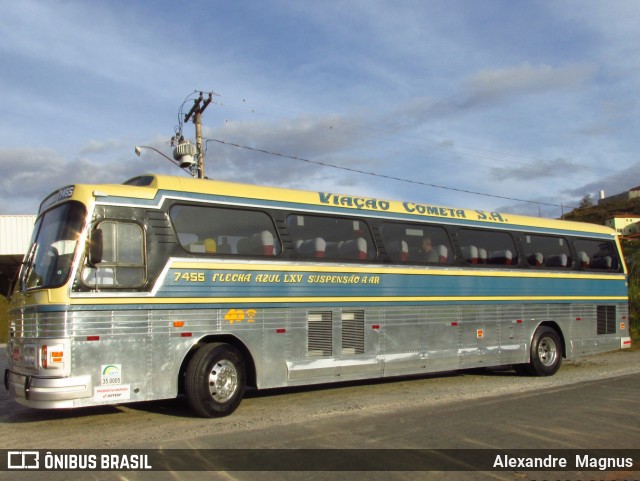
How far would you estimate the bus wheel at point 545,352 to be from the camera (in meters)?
12.9

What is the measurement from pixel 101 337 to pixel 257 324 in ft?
7.45

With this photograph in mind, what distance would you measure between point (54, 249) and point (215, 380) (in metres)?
2.72

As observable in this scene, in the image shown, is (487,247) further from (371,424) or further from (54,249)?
(54,249)

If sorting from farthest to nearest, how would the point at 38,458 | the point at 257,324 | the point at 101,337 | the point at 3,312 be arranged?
the point at 3,312
the point at 257,324
the point at 101,337
the point at 38,458

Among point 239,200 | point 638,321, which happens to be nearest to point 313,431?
point 239,200

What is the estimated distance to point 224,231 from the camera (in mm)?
8789

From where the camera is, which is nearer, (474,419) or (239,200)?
(474,419)

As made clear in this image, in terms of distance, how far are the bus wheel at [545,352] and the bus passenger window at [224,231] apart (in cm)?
669

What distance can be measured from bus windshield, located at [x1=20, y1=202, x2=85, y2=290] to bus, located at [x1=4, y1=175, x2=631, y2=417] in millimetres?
27

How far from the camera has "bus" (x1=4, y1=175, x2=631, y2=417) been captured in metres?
7.57

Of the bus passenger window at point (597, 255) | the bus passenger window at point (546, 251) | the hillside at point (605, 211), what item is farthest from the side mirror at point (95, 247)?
the hillside at point (605, 211)

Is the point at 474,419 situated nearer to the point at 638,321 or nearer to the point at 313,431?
the point at 313,431

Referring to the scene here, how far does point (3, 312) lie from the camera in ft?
85.5

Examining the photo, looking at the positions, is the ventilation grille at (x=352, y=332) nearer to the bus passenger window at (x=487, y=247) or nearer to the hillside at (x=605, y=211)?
the bus passenger window at (x=487, y=247)
